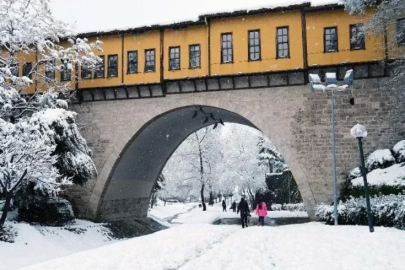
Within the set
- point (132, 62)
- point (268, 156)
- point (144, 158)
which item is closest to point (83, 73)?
point (132, 62)

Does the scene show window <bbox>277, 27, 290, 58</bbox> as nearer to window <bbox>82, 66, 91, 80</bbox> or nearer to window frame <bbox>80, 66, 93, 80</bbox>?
window frame <bbox>80, 66, 93, 80</bbox>

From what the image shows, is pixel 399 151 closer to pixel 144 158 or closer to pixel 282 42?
pixel 282 42

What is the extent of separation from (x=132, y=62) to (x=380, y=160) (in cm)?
1500

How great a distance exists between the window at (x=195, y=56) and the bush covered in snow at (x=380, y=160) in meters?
10.7

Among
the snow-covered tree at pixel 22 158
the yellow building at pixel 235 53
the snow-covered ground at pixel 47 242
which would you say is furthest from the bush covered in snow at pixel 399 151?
the snow-covered tree at pixel 22 158

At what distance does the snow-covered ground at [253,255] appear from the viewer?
8258 millimetres

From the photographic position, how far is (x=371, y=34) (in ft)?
67.9

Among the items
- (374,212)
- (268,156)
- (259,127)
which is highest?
(268,156)

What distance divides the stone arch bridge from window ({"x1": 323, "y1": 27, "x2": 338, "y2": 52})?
2.23m

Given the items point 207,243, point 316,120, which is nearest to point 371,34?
point 316,120

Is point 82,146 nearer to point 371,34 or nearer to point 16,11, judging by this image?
point 16,11

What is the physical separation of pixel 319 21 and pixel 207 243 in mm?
15028

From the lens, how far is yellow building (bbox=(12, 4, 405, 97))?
2158 cm

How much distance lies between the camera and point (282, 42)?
22.7 m
